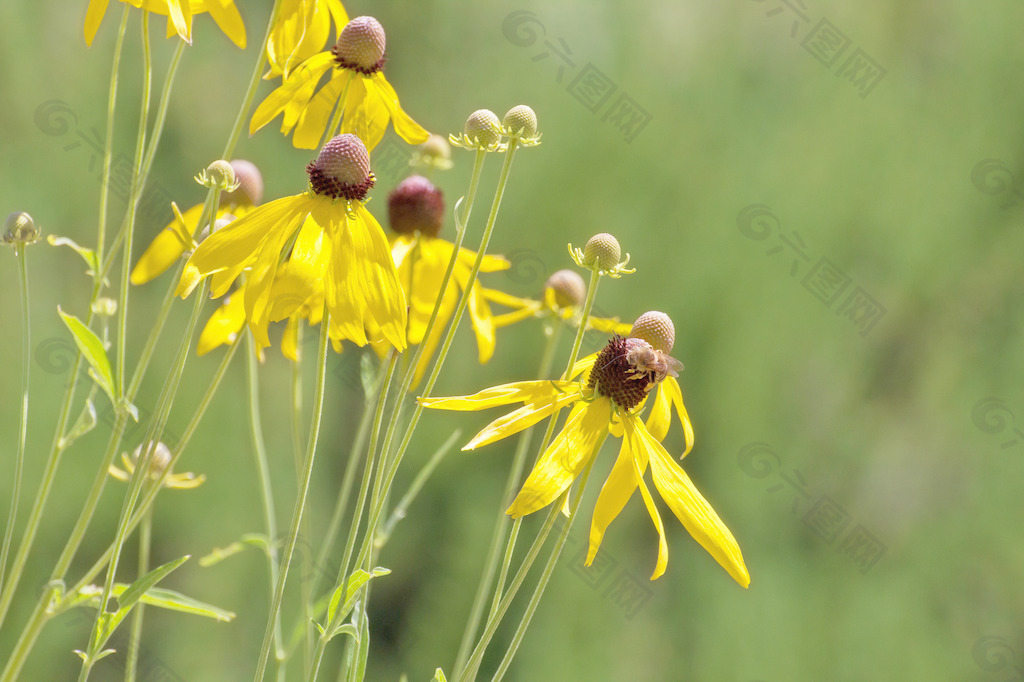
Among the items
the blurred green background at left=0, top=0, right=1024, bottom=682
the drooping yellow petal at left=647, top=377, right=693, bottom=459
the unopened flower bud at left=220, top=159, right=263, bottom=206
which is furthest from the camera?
the blurred green background at left=0, top=0, right=1024, bottom=682

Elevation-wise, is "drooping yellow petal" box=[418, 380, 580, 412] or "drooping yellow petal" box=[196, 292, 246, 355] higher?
→ "drooping yellow petal" box=[418, 380, 580, 412]

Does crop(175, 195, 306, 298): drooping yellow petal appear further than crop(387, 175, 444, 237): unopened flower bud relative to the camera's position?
No

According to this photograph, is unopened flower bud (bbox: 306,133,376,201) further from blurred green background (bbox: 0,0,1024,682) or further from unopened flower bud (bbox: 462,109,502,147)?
blurred green background (bbox: 0,0,1024,682)

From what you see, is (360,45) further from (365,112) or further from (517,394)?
(517,394)

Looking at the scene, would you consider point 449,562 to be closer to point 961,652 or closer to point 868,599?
point 868,599

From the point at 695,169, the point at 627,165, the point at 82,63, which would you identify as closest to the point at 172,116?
the point at 82,63

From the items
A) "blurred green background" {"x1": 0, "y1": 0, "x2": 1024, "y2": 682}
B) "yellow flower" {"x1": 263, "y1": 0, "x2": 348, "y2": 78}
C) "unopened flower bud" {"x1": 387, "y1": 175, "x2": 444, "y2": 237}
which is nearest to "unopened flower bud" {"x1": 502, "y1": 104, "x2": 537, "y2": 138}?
"yellow flower" {"x1": 263, "y1": 0, "x2": 348, "y2": 78}
